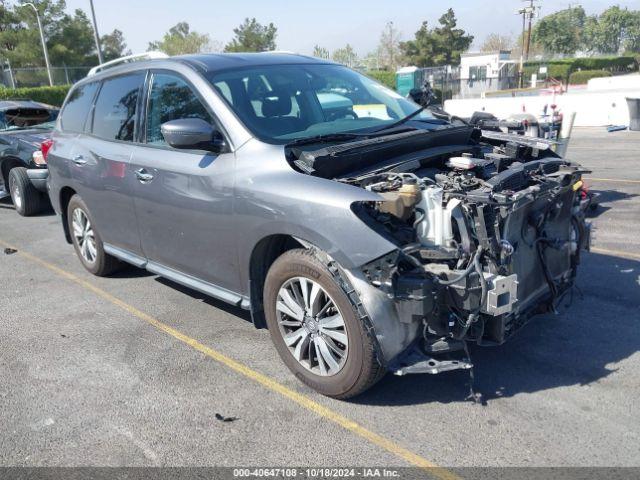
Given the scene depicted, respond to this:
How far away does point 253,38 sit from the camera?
5728 cm

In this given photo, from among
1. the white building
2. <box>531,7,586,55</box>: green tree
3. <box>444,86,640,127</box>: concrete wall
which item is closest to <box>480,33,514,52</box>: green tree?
<box>531,7,586,55</box>: green tree

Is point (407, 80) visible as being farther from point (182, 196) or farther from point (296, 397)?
point (296, 397)

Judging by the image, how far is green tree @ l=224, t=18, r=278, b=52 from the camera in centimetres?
5644

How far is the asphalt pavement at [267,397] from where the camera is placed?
3.02m

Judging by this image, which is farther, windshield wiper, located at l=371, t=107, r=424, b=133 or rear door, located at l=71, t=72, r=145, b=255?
rear door, located at l=71, t=72, r=145, b=255

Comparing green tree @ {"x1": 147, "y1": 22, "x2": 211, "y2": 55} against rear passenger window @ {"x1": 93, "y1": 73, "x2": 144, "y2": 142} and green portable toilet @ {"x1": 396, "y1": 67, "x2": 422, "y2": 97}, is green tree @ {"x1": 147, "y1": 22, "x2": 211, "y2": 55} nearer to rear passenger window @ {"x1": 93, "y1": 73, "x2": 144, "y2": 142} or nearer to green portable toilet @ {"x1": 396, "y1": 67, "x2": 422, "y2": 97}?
green portable toilet @ {"x1": 396, "y1": 67, "x2": 422, "y2": 97}

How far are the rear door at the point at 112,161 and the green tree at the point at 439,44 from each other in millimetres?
65902

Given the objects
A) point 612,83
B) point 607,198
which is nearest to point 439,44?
point 612,83

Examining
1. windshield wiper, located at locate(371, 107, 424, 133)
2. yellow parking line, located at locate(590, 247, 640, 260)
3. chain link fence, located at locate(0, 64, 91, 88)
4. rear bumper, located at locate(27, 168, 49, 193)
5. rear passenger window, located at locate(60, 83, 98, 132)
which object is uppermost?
chain link fence, located at locate(0, 64, 91, 88)

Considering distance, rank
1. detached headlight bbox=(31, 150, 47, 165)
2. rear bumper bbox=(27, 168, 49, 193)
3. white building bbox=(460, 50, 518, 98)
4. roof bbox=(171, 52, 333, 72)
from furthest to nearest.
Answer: white building bbox=(460, 50, 518, 98)
rear bumper bbox=(27, 168, 49, 193)
detached headlight bbox=(31, 150, 47, 165)
roof bbox=(171, 52, 333, 72)

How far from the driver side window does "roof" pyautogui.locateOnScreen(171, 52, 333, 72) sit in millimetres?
194

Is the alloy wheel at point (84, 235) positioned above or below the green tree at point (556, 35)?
below

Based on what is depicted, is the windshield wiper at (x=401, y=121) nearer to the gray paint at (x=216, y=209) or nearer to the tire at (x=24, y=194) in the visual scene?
the gray paint at (x=216, y=209)

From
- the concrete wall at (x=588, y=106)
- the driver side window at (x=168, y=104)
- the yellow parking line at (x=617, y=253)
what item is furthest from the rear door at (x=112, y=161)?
the concrete wall at (x=588, y=106)
